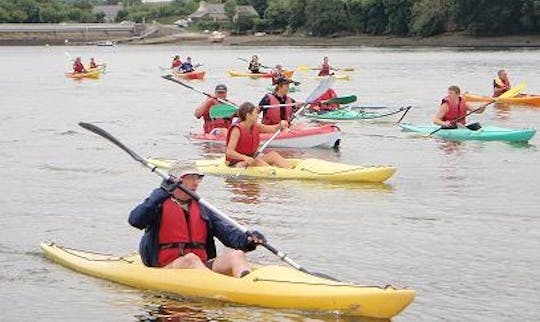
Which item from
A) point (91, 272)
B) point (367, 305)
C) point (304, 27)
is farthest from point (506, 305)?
point (304, 27)

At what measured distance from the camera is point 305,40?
373 feet

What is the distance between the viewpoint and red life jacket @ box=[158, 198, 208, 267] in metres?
9.38

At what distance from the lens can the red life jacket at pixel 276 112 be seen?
18812 millimetres

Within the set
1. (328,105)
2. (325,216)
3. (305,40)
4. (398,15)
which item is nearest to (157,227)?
(325,216)

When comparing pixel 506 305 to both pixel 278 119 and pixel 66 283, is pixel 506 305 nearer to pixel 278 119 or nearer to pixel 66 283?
pixel 66 283

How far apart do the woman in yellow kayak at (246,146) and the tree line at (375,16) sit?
7609 centimetres

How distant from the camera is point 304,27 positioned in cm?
11831

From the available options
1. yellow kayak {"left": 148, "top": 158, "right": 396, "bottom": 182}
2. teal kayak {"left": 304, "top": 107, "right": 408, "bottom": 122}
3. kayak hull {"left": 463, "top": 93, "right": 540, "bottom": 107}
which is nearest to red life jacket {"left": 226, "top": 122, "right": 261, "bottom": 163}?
yellow kayak {"left": 148, "top": 158, "right": 396, "bottom": 182}

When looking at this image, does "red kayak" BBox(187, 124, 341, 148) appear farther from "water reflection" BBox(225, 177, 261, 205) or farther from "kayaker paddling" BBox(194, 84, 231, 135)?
"water reflection" BBox(225, 177, 261, 205)

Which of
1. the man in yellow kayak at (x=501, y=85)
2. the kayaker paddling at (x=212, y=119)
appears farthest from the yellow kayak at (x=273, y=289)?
the man in yellow kayak at (x=501, y=85)

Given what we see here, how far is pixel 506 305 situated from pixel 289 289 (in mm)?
2117

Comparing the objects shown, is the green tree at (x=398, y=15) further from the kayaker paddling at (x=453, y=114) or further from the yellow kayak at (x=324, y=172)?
the yellow kayak at (x=324, y=172)

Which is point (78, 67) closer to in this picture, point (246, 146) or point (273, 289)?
point (246, 146)

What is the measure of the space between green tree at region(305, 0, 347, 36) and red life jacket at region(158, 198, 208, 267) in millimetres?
103010
